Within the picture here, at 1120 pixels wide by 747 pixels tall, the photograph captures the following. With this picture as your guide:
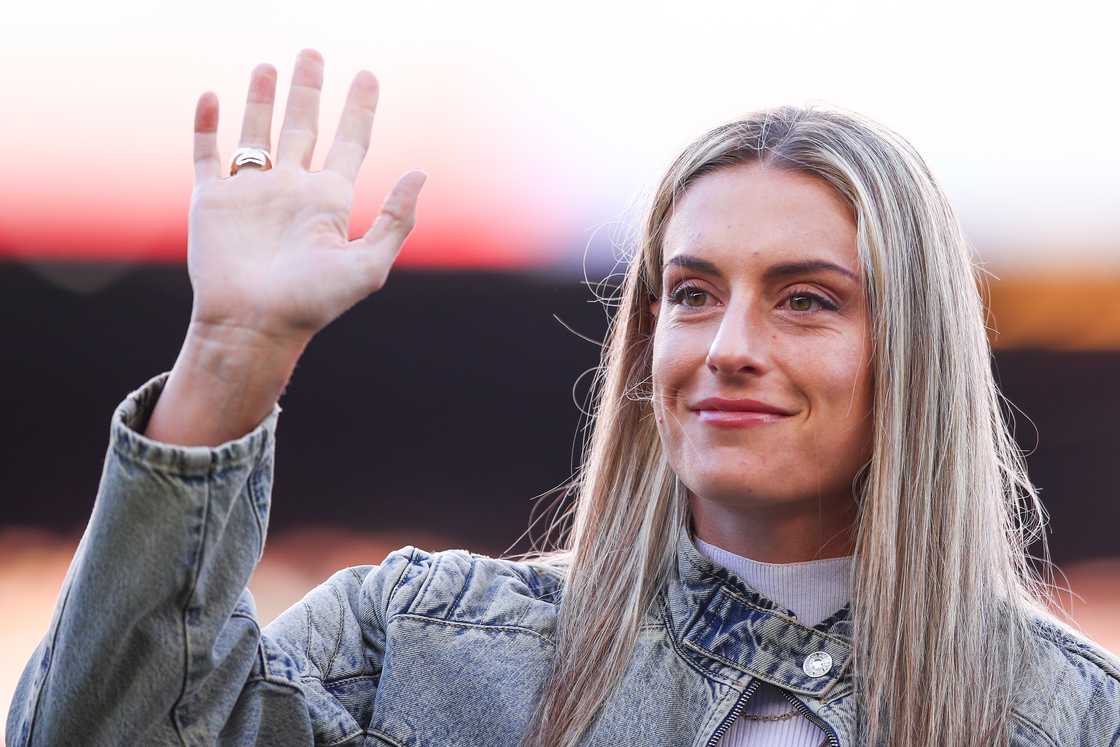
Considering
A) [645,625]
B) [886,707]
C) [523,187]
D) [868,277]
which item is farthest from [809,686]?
[523,187]

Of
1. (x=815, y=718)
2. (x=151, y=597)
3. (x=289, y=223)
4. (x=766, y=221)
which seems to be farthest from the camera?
(x=766, y=221)

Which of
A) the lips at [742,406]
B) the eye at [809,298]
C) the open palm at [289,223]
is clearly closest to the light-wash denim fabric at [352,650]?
the open palm at [289,223]

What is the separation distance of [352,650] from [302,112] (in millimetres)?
753

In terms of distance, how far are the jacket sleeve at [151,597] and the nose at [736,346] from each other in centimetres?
66

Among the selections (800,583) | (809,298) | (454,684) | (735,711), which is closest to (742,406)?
(809,298)

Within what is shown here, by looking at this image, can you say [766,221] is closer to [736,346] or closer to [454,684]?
[736,346]

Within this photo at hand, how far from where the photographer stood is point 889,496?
1.92 metres

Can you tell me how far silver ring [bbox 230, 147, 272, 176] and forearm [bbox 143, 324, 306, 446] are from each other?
0.23 m

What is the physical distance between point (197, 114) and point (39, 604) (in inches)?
119

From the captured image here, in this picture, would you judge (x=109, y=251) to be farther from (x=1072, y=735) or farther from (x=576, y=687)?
(x=1072, y=735)

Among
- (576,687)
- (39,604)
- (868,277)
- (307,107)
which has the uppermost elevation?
(307,107)

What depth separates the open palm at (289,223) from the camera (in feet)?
4.75

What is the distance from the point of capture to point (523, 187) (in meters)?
3.94

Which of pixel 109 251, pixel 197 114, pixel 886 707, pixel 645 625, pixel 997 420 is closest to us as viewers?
pixel 197 114
